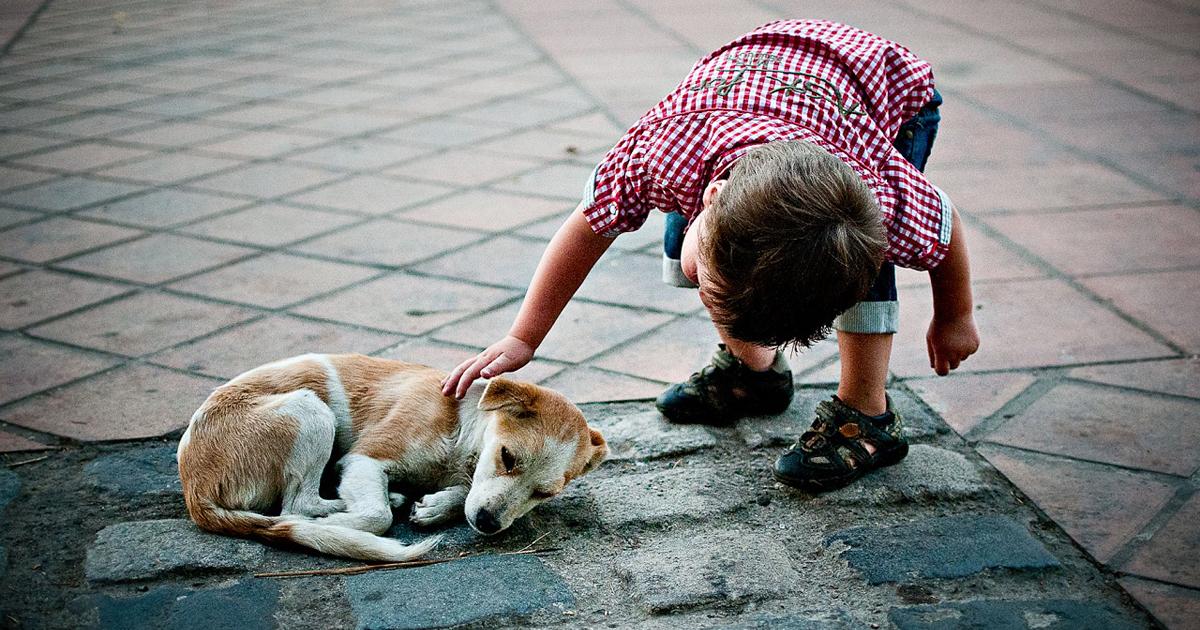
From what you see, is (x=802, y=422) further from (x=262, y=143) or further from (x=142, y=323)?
(x=262, y=143)

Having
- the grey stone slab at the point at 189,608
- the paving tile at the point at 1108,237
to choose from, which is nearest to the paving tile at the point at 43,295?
the grey stone slab at the point at 189,608

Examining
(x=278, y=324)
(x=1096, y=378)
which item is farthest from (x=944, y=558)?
(x=278, y=324)

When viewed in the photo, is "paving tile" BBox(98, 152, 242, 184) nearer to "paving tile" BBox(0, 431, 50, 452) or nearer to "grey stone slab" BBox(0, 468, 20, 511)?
"paving tile" BBox(0, 431, 50, 452)

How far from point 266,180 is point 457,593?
326 centimetres

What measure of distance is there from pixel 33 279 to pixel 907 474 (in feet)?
9.83

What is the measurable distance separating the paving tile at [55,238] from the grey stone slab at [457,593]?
2528 millimetres

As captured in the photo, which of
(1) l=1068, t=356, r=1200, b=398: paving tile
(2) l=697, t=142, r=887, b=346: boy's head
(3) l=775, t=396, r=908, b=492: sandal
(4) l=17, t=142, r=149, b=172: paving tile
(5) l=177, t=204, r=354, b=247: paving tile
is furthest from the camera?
(4) l=17, t=142, r=149, b=172: paving tile

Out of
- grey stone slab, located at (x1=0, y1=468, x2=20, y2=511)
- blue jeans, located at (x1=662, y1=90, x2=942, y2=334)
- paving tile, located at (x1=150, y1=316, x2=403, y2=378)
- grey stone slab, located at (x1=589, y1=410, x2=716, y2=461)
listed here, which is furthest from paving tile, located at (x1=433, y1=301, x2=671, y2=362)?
grey stone slab, located at (x1=0, y1=468, x2=20, y2=511)

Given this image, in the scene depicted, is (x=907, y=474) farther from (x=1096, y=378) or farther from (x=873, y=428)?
(x=1096, y=378)

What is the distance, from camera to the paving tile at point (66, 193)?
15.3ft

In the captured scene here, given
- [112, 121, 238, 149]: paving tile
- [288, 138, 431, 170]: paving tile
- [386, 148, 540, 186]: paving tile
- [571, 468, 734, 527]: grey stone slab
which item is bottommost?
[571, 468, 734, 527]: grey stone slab

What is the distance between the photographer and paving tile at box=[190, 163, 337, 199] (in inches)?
191

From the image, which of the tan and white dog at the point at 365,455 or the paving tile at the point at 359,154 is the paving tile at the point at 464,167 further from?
the tan and white dog at the point at 365,455

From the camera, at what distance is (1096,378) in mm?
3090
